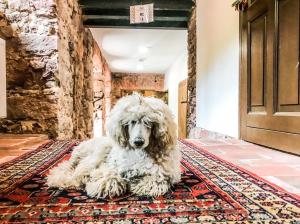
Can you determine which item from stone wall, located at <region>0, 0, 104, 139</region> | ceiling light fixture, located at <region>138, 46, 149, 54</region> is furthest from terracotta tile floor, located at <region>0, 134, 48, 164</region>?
ceiling light fixture, located at <region>138, 46, 149, 54</region>

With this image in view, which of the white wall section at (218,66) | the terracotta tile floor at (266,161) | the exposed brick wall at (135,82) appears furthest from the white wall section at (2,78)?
the exposed brick wall at (135,82)

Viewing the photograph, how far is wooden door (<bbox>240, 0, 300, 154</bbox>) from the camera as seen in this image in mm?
1929

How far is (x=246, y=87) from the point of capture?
261cm

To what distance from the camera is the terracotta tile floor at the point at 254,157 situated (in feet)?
4.45

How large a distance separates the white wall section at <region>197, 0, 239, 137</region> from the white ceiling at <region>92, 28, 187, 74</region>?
1.40 meters

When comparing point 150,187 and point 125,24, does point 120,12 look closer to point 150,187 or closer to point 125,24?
point 125,24

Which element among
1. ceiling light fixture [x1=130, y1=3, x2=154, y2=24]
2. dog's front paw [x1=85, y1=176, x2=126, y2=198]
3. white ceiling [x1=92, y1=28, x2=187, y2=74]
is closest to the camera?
dog's front paw [x1=85, y1=176, x2=126, y2=198]

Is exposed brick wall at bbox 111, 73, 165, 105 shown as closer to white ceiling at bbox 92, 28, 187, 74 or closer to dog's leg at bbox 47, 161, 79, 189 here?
white ceiling at bbox 92, 28, 187, 74

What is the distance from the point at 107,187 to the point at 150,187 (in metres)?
0.16

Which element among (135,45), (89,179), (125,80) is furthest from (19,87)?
(125,80)

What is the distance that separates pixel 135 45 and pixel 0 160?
4599 mm

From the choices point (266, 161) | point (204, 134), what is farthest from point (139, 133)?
A: point (204, 134)

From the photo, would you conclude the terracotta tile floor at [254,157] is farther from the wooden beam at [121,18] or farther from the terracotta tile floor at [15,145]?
the wooden beam at [121,18]

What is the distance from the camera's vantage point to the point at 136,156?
113cm
